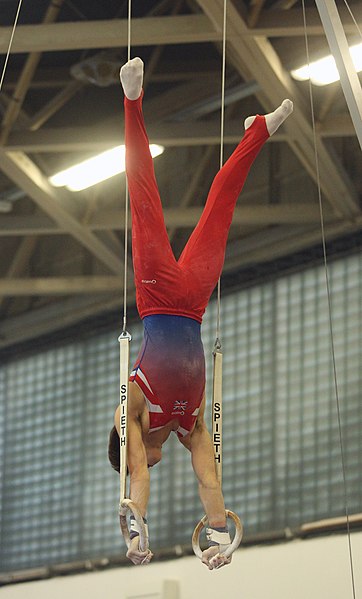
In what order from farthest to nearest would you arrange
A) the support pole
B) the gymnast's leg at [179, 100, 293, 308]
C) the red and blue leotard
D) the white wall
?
the white wall → the support pole → the gymnast's leg at [179, 100, 293, 308] → the red and blue leotard

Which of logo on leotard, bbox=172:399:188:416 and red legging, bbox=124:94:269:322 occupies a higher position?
red legging, bbox=124:94:269:322

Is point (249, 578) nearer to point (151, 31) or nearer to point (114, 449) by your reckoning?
point (151, 31)

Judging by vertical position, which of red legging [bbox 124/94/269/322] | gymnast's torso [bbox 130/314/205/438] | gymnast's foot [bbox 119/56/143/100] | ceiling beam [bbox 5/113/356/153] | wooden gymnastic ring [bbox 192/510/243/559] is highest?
ceiling beam [bbox 5/113/356/153]

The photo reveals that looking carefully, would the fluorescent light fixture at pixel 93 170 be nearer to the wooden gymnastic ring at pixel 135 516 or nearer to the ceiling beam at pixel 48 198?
the ceiling beam at pixel 48 198

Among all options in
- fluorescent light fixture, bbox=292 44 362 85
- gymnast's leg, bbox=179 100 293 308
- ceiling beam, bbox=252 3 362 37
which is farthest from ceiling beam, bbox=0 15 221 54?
gymnast's leg, bbox=179 100 293 308

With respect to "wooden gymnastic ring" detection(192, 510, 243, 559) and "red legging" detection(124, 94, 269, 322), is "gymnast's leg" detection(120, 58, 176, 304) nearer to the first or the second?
"red legging" detection(124, 94, 269, 322)

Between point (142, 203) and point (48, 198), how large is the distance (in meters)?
5.12

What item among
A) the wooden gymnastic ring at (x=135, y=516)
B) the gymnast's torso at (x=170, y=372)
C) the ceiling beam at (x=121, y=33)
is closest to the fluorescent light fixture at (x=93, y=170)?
the ceiling beam at (x=121, y=33)

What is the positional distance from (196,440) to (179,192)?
5961mm

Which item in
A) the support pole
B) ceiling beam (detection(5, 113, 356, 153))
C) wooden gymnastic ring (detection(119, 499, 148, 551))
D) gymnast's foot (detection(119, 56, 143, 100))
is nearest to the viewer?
wooden gymnastic ring (detection(119, 499, 148, 551))

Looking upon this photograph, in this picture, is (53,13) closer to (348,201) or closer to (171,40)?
(171,40)

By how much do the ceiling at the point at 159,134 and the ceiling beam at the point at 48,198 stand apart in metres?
0.01

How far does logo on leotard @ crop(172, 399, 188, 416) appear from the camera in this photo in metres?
4.64

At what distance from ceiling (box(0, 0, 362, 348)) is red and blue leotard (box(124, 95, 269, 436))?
10.4ft
